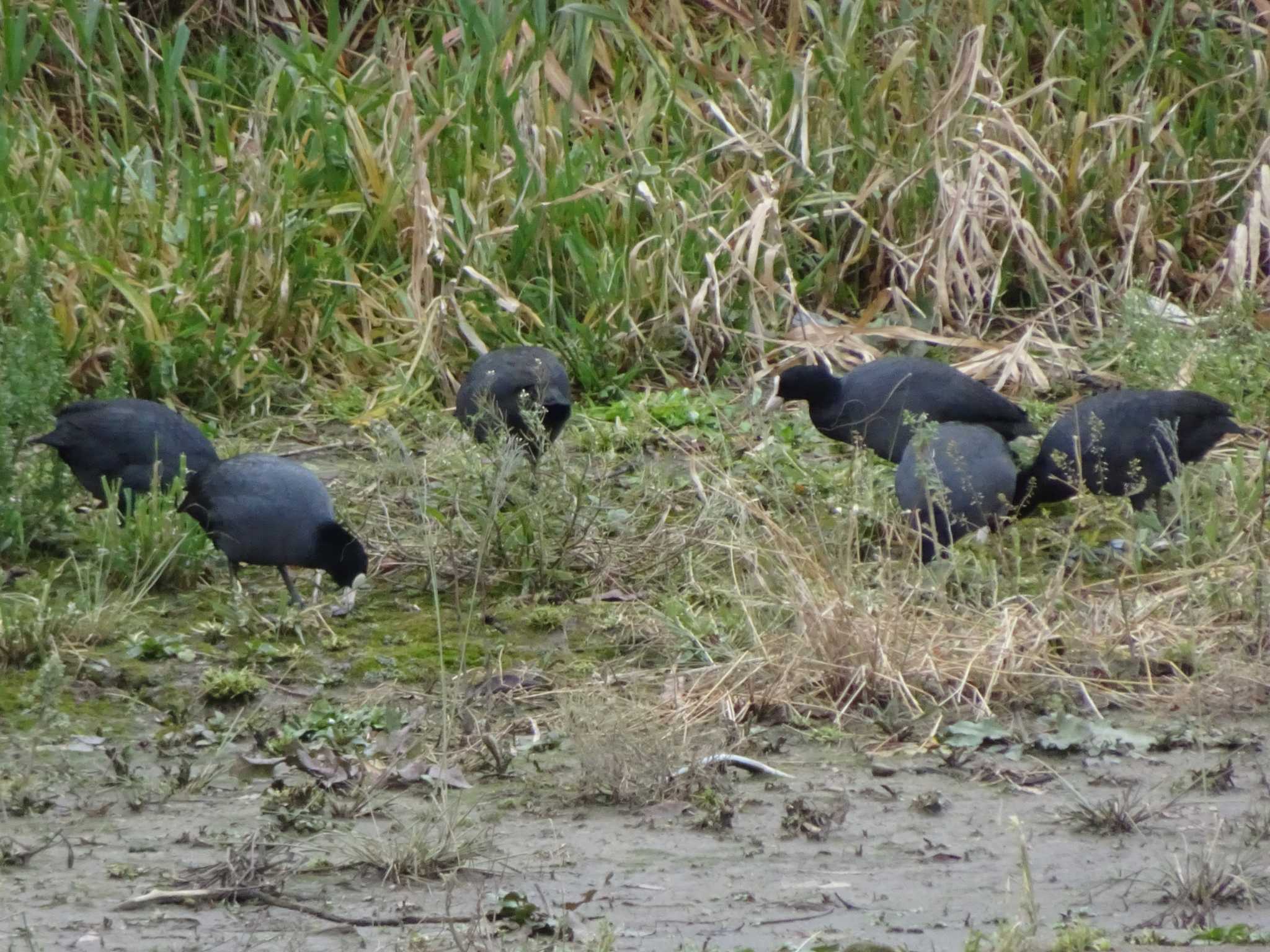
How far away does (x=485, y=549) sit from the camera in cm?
532

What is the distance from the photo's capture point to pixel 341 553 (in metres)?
5.32

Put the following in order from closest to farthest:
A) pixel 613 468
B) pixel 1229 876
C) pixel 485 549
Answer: pixel 1229 876 → pixel 485 549 → pixel 613 468

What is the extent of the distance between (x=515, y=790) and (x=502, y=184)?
162 inches

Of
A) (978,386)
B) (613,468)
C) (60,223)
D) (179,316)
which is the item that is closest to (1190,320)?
(978,386)

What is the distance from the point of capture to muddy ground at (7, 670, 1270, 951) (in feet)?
10.9

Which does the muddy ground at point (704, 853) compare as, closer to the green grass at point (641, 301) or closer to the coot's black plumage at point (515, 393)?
the green grass at point (641, 301)

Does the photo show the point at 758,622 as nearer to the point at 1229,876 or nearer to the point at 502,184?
the point at 1229,876

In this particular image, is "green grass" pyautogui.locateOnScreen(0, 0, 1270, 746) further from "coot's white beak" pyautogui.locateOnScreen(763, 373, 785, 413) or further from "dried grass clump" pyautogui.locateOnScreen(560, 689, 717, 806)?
"dried grass clump" pyautogui.locateOnScreen(560, 689, 717, 806)

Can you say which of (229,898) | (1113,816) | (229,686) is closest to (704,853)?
(1113,816)

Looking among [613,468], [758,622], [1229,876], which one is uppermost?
[1229,876]

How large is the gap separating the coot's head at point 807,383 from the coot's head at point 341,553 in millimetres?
1703

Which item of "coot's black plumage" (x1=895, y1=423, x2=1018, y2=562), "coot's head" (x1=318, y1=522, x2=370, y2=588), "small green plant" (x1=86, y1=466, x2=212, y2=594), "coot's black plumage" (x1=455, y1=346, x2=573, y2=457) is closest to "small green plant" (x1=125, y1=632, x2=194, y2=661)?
"small green plant" (x1=86, y1=466, x2=212, y2=594)

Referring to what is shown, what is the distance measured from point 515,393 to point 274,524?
1181 mm

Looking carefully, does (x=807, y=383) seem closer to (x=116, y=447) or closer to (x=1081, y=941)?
(x=116, y=447)
